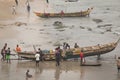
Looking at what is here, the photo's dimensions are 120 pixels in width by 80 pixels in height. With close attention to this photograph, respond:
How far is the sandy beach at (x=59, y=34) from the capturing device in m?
28.0

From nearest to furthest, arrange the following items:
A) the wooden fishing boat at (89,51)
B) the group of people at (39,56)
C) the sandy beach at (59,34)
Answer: the sandy beach at (59,34) < the group of people at (39,56) < the wooden fishing boat at (89,51)

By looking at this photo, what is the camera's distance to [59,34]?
43.6 m

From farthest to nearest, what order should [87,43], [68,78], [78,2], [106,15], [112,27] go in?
[78,2]
[106,15]
[112,27]
[87,43]
[68,78]

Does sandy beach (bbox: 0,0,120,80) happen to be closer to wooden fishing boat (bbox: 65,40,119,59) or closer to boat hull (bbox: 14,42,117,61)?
boat hull (bbox: 14,42,117,61)

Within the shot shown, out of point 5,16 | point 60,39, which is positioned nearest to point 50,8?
point 5,16

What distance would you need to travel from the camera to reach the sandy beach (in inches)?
1104

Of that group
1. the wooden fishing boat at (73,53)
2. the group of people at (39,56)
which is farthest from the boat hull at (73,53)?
the group of people at (39,56)

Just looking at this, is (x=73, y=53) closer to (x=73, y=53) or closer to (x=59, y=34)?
(x=73, y=53)

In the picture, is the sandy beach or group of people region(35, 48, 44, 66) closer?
the sandy beach

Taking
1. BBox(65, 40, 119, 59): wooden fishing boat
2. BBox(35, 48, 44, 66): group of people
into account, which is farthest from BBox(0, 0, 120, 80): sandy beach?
BBox(65, 40, 119, 59): wooden fishing boat

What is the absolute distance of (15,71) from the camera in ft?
92.8

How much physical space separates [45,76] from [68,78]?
61.2 inches

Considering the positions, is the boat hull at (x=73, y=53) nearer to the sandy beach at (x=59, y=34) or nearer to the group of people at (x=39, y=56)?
the group of people at (x=39, y=56)

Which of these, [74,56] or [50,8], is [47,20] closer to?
[50,8]
